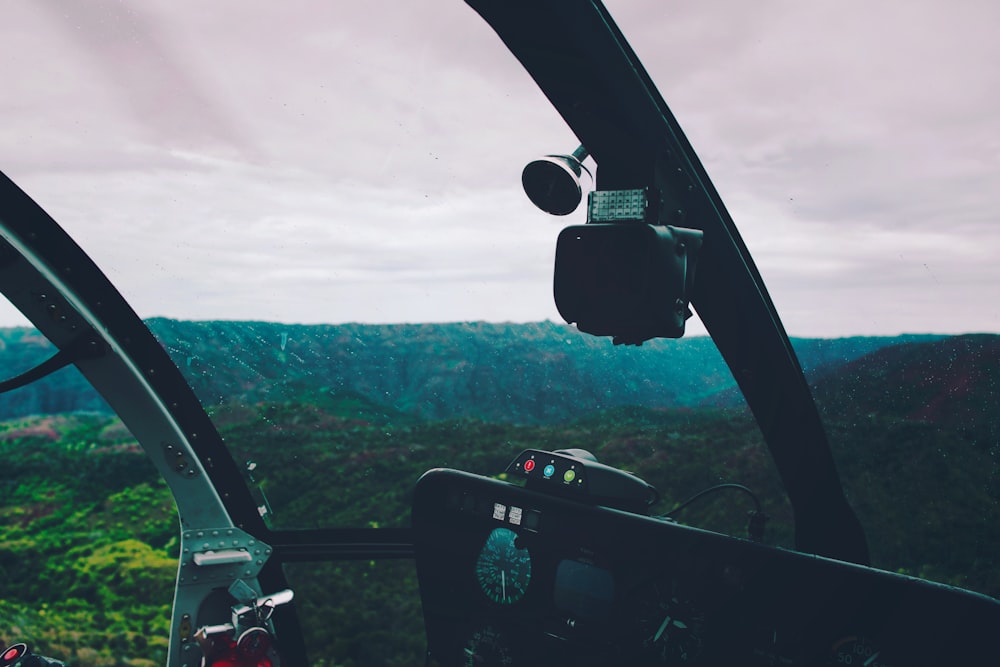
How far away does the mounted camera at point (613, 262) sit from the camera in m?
1.22

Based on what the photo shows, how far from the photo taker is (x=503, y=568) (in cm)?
212

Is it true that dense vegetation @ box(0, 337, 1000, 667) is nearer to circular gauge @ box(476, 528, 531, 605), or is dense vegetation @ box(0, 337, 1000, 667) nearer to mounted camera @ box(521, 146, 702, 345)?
circular gauge @ box(476, 528, 531, 605)

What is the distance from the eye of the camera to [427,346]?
5.31 metres

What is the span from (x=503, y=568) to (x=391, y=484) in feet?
9.48

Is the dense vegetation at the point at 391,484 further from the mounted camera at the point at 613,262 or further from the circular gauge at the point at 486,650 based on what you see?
the mounted camera at the point at 613,262

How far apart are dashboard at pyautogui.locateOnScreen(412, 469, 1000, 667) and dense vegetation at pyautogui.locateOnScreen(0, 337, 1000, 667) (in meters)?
0.18

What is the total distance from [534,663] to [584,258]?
1.58 metres

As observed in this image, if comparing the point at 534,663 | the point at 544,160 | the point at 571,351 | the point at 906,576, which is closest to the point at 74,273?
the point at 544,160

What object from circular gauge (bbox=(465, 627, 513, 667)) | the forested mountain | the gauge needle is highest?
the forested mountain

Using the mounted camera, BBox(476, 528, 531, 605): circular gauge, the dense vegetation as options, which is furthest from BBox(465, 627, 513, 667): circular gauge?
the mounted camera

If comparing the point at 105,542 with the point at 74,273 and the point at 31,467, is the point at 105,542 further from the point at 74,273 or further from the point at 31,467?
the point at 74,273

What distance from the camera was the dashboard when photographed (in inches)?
57.1

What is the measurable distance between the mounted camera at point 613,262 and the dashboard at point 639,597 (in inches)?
33.1

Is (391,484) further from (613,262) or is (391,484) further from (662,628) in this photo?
(613,262)
